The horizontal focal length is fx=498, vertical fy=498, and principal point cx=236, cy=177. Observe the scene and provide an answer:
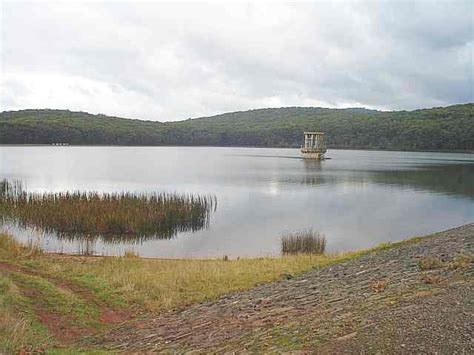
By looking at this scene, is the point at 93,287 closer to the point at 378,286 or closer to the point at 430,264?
the point at 378,286

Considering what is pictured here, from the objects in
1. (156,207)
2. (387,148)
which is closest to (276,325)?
(156,207)

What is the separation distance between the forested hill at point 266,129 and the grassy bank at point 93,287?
108602 millimetres

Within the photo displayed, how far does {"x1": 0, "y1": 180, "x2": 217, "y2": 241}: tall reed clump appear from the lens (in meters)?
21.7

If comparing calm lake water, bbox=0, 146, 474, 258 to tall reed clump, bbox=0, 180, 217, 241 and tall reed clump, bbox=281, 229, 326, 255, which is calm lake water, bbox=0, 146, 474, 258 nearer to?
tall reed clump, bbox=281, 229, 326, 255

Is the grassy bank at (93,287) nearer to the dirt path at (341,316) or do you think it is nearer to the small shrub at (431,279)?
the dirt path at (341,316)

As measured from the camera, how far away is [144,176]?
1982 inches

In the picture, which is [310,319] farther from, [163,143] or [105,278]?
[163,143]

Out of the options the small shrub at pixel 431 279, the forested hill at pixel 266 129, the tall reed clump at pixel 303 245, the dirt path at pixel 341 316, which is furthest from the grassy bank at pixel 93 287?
the forested hill at pixel 266 129

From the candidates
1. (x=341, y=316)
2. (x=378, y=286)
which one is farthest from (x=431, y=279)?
(x=341, y=316)

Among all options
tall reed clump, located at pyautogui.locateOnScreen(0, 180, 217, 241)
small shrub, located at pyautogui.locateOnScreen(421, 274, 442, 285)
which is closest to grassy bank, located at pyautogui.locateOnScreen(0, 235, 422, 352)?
small shrub, located at pyautogui.locateOnScreen(421, 274, 442, 285)

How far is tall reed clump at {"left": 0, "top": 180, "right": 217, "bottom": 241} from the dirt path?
12.0m

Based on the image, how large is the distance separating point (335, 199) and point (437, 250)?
23.9m

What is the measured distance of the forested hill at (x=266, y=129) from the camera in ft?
390

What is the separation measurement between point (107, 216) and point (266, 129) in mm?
139041
